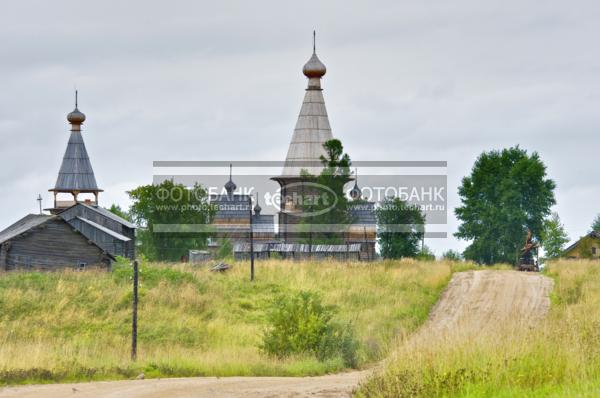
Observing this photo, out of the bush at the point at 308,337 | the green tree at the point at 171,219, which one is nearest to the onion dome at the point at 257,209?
the green tree at the point at 171,219

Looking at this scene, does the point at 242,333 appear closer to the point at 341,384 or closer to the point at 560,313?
the point at 560,313

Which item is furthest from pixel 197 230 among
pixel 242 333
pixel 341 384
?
pixel 341 384

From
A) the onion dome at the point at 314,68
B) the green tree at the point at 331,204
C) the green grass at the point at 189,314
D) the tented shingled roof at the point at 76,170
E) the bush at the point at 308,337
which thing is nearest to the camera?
the green grass at the point at 189,314

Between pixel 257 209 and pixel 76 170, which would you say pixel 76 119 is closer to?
pixel 76 170

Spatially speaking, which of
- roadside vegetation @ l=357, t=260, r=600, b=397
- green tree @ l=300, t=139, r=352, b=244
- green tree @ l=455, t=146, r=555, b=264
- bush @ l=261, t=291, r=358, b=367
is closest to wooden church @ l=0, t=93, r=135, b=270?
green tree @ l=300, t=139, r=352, b=244

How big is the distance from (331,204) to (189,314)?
28345 mm

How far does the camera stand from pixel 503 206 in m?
67.4

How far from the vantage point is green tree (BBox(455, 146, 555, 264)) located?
6694 centimetres

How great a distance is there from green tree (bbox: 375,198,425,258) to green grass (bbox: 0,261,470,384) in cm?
2418

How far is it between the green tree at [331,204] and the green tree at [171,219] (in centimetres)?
1144

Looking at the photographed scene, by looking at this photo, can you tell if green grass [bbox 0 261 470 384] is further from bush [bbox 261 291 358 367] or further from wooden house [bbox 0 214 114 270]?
wooden house [bbox 0 214 114 270]

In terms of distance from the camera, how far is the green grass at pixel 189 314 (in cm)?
2075

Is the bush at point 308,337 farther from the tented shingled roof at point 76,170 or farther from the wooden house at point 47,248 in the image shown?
the tented shingled roof at point 76,170

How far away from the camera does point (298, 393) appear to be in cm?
1603
